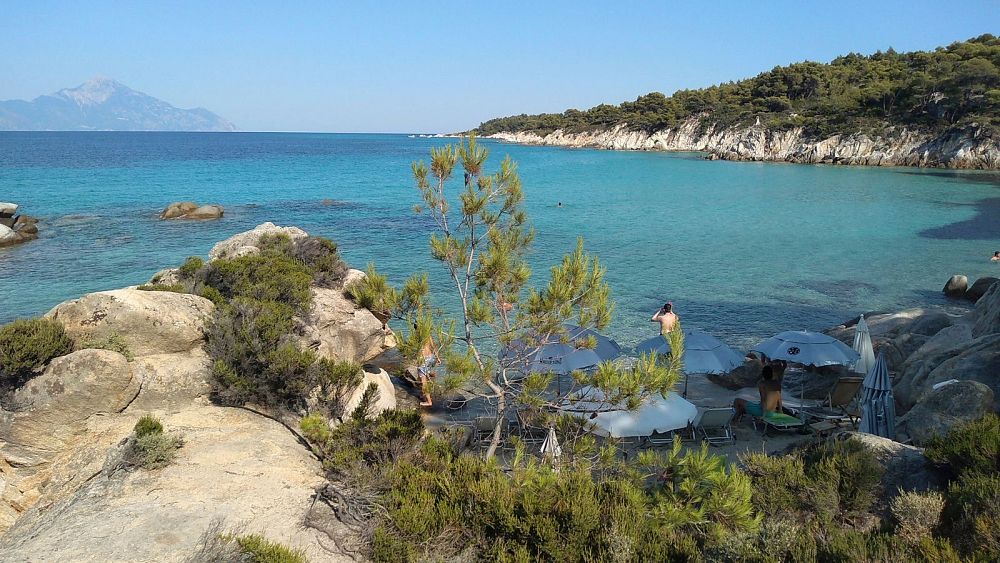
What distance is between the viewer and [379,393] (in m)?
10.1

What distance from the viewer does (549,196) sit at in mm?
49562

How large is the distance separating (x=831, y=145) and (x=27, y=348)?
90.1m

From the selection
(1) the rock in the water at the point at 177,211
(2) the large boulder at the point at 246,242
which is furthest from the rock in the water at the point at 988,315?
(1) the rock in the water at the point at 177,211

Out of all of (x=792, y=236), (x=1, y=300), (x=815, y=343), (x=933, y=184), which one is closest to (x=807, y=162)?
(x=933, y=184)

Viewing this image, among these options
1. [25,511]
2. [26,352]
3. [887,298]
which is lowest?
[887,298]

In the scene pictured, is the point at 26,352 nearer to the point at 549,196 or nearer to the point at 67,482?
the point at 67,482

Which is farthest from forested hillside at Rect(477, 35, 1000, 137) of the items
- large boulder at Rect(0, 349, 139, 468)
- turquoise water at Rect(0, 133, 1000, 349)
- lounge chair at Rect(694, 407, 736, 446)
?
large boulder at Rect(0, 349, 139, 468)

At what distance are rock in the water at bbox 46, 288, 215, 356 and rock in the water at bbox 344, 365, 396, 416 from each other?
2.60 metres

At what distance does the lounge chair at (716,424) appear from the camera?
1039cm

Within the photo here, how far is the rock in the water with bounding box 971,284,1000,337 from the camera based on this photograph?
39.8 feet

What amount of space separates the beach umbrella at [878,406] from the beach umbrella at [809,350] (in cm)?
146

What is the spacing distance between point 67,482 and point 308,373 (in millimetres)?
3051

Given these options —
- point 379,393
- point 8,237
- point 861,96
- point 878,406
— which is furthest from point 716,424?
point 861,96

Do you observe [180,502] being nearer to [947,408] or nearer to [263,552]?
[263,552]
